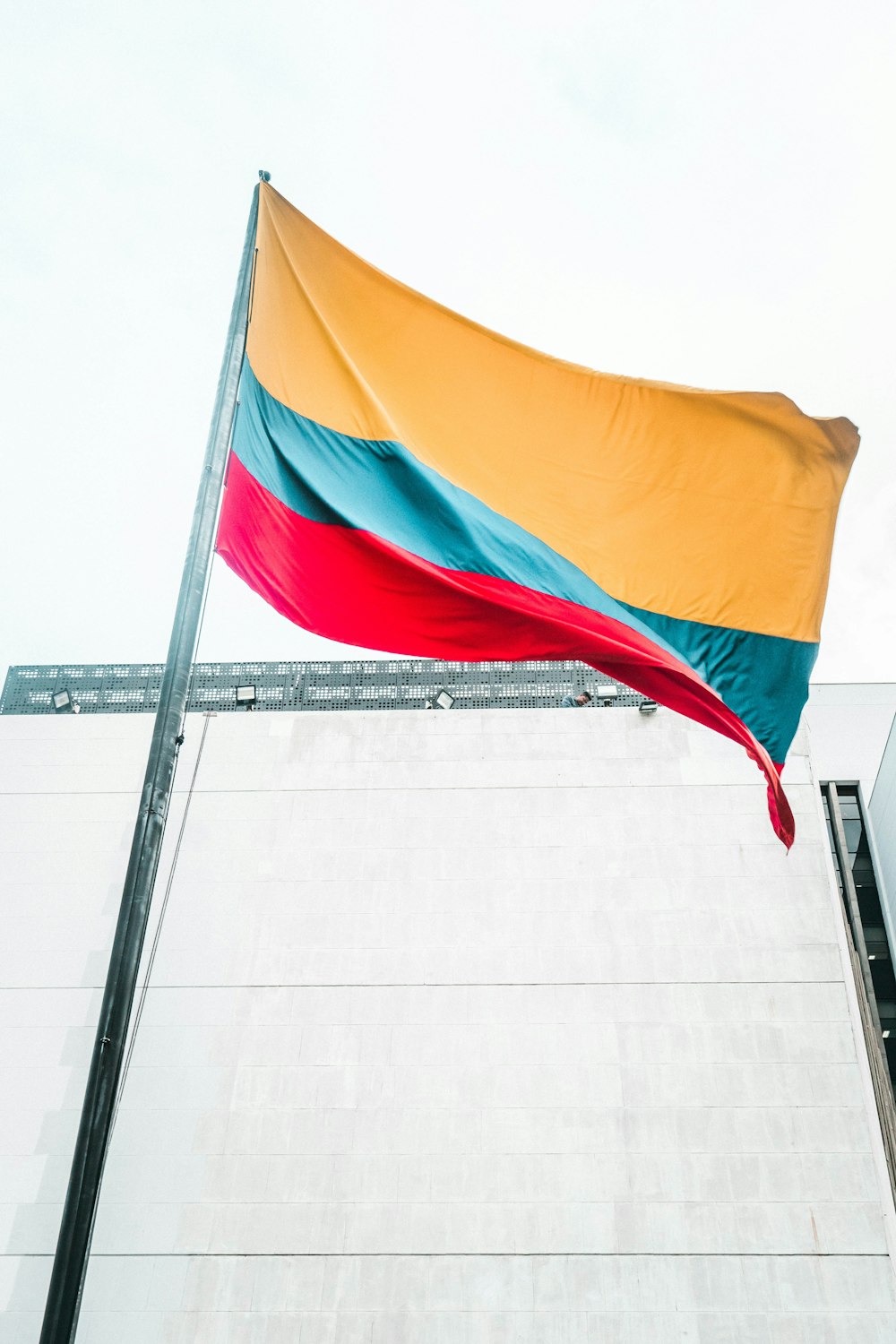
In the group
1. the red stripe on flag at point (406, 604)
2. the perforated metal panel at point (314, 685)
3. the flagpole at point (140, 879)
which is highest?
the perforated metal panel at point (314, 685)

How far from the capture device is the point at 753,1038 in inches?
572

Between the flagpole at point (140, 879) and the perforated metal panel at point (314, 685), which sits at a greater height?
the perforated metal panel at point (314, 685)

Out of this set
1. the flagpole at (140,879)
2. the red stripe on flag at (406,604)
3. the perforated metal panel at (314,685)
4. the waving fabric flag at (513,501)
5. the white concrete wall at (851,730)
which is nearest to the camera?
the flagpole at (140,879)

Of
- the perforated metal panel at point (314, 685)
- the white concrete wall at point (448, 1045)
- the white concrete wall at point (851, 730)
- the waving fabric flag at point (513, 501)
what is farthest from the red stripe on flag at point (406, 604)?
the white concrete wall at point (851, 730)

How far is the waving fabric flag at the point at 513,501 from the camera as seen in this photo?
21.8 feet

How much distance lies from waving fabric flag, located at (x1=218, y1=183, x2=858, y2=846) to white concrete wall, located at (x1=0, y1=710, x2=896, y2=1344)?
8.61m

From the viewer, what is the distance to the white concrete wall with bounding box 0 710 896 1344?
42.5 feet

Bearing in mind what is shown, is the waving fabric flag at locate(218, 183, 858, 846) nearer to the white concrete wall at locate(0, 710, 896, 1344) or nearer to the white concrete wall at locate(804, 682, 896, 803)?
the white concrete wall at locate(0, 710, 896, 1344)

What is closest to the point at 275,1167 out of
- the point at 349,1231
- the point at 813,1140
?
the point at 349,1231

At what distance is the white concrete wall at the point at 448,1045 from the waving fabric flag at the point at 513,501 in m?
8.61

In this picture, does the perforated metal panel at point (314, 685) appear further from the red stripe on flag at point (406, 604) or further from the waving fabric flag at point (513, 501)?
the red stripe on flag at point (406, 604)

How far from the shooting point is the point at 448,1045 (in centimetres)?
1453

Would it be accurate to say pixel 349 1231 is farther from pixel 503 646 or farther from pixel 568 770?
pixel 503 646

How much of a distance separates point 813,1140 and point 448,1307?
554 centimetres
